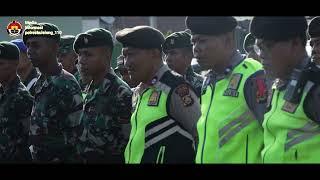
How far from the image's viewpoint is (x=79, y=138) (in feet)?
15.3

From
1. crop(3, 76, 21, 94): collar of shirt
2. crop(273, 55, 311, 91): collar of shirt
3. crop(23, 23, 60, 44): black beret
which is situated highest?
crop(23, 23, 60, 44): black beret

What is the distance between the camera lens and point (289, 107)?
309cm

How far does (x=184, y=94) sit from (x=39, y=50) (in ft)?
5.57

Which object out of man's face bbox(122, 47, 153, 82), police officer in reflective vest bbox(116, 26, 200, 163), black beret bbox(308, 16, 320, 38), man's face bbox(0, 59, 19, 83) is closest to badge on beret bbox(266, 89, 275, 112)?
police officer in reflective vest bbox(116, 26, 200, 163)

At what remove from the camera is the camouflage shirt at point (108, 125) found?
173 inches

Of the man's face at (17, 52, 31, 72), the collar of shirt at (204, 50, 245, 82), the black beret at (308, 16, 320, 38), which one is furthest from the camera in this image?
the man's face at (17, 52, 31, 72)

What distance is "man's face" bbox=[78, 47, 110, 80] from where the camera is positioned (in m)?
4.57

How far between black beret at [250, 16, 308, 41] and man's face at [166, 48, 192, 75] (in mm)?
2353

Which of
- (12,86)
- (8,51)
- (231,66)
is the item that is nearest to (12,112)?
(12,86)

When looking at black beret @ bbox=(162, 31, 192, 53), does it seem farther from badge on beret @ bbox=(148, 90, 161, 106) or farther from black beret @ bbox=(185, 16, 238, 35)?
black beret @ bbox=(185, 16, 238, 35)

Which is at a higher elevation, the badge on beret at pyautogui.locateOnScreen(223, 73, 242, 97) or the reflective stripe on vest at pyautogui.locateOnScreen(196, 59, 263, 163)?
the badge on beret at pyautogui.locateOnScreen(223, 73, 242, 97)

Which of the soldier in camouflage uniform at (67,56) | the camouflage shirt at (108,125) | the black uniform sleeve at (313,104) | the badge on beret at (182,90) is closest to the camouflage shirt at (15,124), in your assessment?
the camouflage shirt at (108,125)

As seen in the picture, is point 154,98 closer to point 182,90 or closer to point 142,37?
point 182,90

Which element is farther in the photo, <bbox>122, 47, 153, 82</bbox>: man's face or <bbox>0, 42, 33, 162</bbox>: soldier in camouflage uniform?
<bbox>0, 42, 33, 162</bbox>: soldier in camouflage uniform
